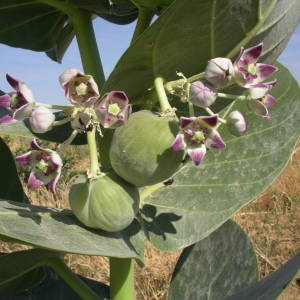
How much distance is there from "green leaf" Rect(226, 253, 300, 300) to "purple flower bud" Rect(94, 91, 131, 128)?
333mm

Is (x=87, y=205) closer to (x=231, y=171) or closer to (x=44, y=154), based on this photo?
(x=44, y=154)

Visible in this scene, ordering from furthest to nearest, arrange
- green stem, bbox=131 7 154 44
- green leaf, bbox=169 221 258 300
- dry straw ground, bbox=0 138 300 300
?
dry straw ground, bbox=0 138 300 300, green leaf, bbox=169 221 258 300, green stem, bbox=131 7 154 44

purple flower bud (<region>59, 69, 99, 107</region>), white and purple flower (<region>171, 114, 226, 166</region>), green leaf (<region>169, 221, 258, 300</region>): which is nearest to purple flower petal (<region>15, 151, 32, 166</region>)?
purple flower bud (<region>59, 69, 99, 107</region>)

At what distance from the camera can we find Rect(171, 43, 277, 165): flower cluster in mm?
699

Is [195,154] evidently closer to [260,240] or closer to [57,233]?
[57,233]

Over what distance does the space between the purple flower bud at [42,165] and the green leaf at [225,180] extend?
0.78 ft

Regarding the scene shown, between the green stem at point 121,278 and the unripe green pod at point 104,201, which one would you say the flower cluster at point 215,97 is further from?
the green stem at point 121,278

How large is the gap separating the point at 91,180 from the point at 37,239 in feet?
0.36

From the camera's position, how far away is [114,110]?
2.39 feet

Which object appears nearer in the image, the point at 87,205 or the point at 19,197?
the point at 87,205

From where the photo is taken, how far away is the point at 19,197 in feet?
4.06

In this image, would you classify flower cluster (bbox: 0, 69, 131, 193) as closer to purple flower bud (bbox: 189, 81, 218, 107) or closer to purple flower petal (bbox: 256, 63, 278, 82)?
purple flower bud (bbox: 189, 81, 218, 107)

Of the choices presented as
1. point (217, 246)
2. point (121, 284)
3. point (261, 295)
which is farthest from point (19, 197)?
point (261, 295)

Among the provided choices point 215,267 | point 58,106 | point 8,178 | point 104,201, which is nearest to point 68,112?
point 58,106
